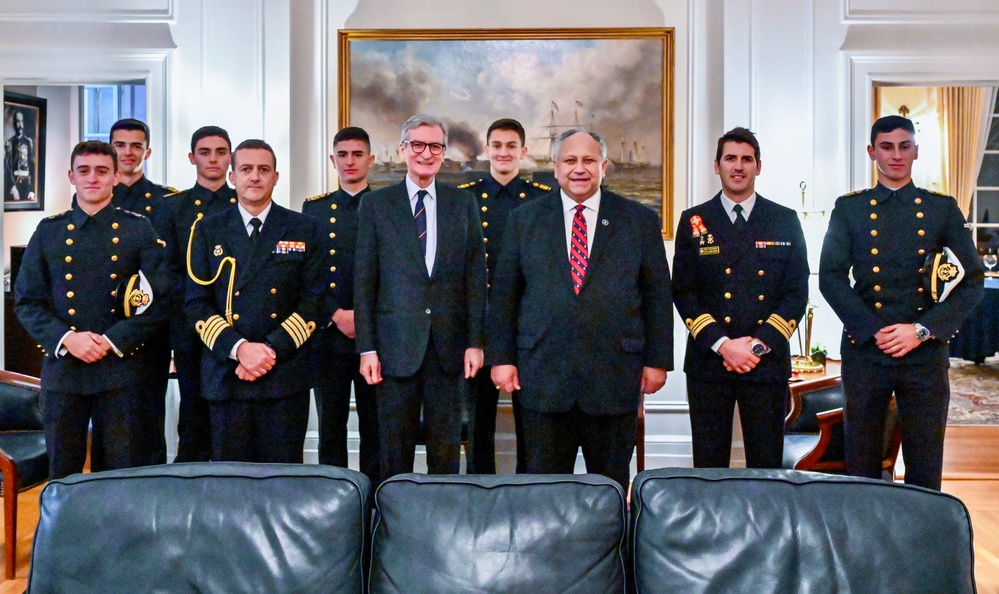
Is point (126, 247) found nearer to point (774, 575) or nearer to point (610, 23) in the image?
point (774, 575)

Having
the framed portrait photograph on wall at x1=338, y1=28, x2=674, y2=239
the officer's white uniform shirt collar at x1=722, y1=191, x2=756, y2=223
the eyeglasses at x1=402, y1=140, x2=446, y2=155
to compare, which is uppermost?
the framed portrait photograph on wall at x1=338, y1=28, x2=674, y2=239

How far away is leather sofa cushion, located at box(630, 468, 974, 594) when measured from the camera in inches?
61.1

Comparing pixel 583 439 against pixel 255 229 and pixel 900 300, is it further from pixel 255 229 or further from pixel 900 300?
pixel 255 229

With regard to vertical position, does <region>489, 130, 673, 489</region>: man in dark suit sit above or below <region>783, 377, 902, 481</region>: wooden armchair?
above

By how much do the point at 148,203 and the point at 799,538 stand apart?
310cm

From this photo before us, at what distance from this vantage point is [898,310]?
298 cm

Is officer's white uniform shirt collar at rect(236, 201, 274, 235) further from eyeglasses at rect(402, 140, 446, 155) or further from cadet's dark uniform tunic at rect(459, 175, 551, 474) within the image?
cadet's dark uniform tunic at rect(459, 175, 551, 474)

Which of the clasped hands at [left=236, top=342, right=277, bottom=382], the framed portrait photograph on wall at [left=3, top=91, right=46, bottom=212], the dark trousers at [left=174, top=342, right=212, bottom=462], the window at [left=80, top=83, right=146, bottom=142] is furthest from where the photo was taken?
the window at [left=80, top=83, right=146, bottom=142]

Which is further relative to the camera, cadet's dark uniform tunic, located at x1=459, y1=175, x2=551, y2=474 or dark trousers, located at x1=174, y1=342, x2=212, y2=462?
cadet's dark uniform tunic, located at x1=459, y1=175, x2=551, y2=474

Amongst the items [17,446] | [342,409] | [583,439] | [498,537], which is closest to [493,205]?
[342,409]

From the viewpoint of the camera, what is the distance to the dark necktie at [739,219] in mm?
3051

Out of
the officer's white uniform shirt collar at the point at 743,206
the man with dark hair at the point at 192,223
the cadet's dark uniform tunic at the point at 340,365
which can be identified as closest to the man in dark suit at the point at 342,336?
the cadet's dark uniform tunic at the point at 340,365

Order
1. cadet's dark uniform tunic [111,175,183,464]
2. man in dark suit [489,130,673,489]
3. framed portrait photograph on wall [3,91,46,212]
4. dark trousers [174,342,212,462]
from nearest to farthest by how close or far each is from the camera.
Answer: man in dark suit [489,130,673,489] < cadet's dark uniform tunic [111,175,183,464] < dark trousers [174,342,212,462] < framed portrait photograph on wall [3,91,46,212]

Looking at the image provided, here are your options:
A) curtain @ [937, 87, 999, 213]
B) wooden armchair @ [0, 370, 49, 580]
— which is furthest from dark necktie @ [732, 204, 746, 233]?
curtain @ [937, 87, 999, 213]
